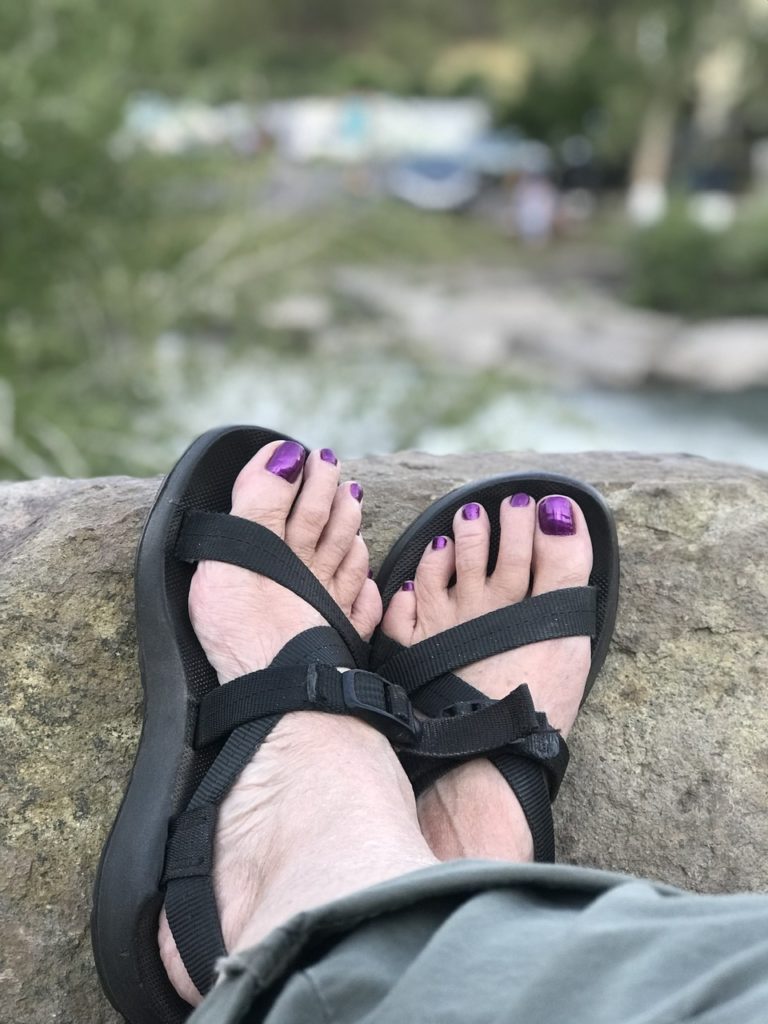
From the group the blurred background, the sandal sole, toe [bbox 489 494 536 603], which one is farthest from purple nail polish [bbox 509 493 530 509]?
the blurred background

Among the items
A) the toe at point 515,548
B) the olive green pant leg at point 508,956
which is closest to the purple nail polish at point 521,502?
the toe at point 515,548

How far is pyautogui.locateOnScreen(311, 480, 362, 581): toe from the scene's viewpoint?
150 centimetres

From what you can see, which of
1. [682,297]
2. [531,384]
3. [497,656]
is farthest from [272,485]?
[682,297]

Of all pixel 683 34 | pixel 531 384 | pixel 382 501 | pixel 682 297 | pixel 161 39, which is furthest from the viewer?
pixel 683 34

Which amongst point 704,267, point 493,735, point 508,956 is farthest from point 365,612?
point 704,267

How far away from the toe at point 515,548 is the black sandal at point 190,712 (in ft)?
0.81

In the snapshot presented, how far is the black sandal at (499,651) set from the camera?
1.34 metres

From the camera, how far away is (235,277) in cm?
673

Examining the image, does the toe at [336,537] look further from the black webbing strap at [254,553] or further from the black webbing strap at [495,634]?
the black webbing strap at [495,634]

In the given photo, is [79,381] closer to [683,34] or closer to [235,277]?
[235,277]

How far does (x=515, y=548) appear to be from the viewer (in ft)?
5.04

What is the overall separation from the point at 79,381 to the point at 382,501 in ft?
16.1

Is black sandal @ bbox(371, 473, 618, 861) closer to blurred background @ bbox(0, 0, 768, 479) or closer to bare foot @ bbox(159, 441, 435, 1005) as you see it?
bare foot @ bbox(159, 441, 435, 1005)

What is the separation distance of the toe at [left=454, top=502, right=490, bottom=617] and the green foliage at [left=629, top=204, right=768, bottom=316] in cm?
1437
